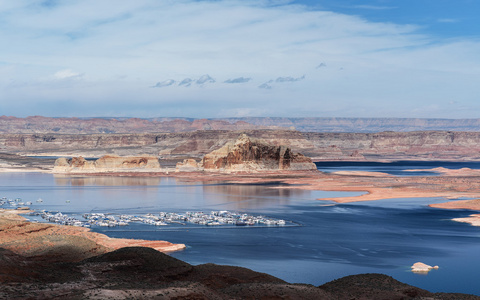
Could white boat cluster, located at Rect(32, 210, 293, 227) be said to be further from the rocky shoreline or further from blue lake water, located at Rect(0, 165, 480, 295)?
the rocky shoreline

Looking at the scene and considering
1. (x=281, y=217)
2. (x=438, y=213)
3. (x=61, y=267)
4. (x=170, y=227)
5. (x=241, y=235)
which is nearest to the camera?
(x=61, y=267)

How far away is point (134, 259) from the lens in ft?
124

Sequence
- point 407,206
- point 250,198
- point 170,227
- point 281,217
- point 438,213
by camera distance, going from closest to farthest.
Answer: point 170,227 < point 281,217 < point 438,213 < point 407,206 < point 250,198

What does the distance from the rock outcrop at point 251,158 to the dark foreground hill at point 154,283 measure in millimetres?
113456

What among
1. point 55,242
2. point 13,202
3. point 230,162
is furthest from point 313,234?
point 230,162

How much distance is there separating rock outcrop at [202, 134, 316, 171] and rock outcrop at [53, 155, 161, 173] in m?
17.5

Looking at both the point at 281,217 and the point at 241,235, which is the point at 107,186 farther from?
the point at 241,235

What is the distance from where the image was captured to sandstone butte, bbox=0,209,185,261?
41.8 meters

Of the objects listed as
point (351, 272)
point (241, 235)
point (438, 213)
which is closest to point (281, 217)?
point (241, 235)

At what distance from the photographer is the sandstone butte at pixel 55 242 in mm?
41750

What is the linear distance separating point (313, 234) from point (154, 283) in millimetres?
28569

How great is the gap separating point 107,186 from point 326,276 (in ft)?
269

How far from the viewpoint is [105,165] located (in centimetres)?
15850

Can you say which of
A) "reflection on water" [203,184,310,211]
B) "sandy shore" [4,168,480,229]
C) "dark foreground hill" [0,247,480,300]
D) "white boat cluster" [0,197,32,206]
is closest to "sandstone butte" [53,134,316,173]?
"sandy shore" [4,168,480,229]
